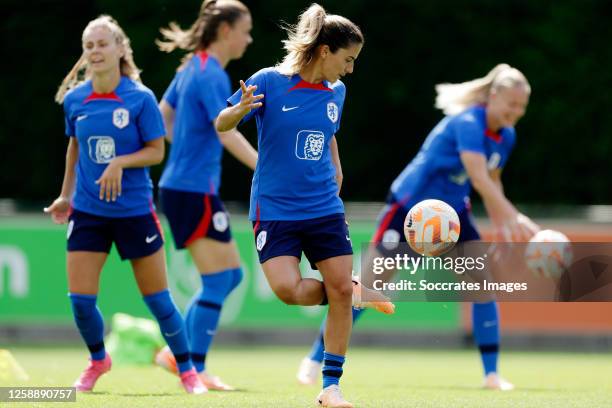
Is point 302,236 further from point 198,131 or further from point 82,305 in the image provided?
point 198,131

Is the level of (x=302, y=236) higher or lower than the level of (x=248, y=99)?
lower

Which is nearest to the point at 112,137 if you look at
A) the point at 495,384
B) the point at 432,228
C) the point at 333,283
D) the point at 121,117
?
the point at 121,117

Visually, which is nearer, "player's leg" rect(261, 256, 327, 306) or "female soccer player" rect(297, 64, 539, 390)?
"player's leg" rect(261, 256, 327, 306)

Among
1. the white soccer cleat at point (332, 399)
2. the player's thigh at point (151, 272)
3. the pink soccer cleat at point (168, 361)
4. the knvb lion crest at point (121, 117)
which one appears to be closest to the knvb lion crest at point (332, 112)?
the white soccer cleat at point (332, 399)

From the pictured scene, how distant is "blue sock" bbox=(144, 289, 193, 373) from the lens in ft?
25.4

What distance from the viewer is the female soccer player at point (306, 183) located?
6.49 m

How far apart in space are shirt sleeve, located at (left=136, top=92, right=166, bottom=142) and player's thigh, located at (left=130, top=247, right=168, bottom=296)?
708mm

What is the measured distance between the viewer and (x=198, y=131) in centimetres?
839

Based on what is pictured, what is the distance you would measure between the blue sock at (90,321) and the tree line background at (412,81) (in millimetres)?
10777

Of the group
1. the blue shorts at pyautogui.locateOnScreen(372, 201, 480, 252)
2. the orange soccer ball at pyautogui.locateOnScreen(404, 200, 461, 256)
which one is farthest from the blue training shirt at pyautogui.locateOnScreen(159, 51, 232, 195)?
the orange soccer ball at pyautogui.locateOnScreen(404, 200, 461, 256)

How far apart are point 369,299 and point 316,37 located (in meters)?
1.45

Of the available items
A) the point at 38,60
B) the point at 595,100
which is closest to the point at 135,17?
the point at 38,60

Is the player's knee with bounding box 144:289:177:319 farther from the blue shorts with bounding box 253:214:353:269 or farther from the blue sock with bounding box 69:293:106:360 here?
the blue shorts with bounding box 253:214:353:269

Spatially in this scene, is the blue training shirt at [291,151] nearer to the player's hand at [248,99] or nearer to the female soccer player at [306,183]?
Result: the female soccer player at [306,183]
